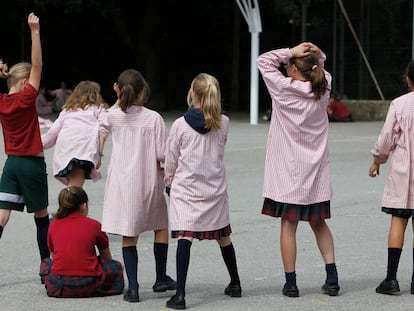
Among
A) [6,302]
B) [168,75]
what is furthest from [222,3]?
[6,302]

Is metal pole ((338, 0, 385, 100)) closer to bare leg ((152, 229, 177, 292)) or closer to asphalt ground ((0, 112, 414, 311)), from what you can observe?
asphalt ground ((0, 112, 414, 311))

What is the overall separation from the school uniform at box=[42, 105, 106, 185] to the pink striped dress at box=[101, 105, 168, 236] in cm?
193

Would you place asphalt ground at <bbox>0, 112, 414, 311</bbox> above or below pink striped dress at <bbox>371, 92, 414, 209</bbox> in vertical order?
below

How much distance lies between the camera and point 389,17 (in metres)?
30.3

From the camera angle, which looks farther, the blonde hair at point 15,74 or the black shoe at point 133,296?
the blonde hair at point 15,74

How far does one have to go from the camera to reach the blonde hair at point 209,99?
706 cm

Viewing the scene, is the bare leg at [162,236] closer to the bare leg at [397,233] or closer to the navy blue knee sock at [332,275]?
the navy blue knee sock at [332,275]

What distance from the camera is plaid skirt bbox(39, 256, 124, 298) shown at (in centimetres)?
727

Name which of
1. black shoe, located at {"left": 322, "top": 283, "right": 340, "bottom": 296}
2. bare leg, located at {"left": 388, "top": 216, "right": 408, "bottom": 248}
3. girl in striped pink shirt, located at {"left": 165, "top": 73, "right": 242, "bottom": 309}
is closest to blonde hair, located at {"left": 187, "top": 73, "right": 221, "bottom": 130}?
girl in striped pink shirt, located at {"left": 165, "top": 73, "right": 242, "bottom": 309}

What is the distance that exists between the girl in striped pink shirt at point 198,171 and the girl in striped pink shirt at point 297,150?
1.37 ft

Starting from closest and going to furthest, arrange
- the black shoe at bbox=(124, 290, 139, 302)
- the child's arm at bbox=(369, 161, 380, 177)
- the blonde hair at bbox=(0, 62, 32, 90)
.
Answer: the black shoe at bbox=(124, 290, 139, 302) → the child's arm at bbox=(369, 161, 380, 177) → the blonde hair at bbox=(0, 62, 32, 90)

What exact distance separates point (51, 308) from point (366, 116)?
2393 centimetres

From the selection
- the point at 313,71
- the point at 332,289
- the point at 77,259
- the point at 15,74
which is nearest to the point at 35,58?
the point at 15,74

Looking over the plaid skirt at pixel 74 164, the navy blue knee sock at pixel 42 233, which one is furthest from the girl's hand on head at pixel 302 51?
the plaid skirt at pixel 74 164
